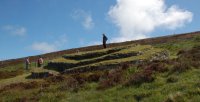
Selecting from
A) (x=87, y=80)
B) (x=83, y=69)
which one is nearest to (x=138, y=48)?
(x=83, y=69)

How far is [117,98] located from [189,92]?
144 inches

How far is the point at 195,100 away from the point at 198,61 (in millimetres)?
7691

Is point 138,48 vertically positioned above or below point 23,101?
above

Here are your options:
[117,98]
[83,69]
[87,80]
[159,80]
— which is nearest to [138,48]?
[83,69]

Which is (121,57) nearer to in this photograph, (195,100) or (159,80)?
(159,80)

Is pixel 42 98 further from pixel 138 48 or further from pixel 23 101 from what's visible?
pixel 138 48

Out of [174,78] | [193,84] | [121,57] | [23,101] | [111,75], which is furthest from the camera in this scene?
[121,57]

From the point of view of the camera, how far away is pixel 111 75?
23.6 metres

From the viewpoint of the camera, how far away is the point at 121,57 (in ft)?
104

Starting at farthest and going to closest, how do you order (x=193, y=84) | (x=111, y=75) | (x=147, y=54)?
(x=147, y=54) → (x=111, y=75) → (x=193, y=84)

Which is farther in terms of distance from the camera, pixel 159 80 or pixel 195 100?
pixel 159 80

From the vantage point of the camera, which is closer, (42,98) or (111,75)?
(42,98)

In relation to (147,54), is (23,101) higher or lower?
lower

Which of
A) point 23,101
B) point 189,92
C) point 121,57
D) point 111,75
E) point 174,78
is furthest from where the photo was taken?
point 121,57
